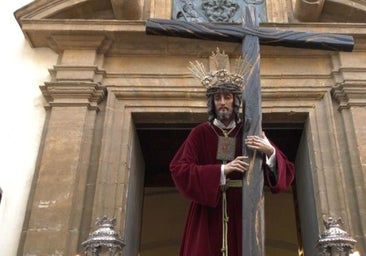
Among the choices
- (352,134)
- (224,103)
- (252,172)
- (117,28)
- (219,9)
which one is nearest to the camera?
(252,172)

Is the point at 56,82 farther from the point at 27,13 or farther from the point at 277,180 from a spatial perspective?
the point at 277,180

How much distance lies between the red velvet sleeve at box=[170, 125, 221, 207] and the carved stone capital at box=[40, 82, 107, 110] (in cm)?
204

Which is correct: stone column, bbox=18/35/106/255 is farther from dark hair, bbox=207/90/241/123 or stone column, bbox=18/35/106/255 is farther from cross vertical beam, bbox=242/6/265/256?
cross vertical beam, bbox=242/6/265/256

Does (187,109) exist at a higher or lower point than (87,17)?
lower

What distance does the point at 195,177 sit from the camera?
351 cm

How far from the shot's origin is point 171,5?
6.47m

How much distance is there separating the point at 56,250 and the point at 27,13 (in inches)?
103

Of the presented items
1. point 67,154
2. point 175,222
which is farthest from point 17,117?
point 175,222

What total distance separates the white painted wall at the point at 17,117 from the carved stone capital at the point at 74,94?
0.20m

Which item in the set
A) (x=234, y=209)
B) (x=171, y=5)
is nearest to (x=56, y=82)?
(x=171, y=5)

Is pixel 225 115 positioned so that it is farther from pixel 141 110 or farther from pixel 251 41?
pixel 141 110

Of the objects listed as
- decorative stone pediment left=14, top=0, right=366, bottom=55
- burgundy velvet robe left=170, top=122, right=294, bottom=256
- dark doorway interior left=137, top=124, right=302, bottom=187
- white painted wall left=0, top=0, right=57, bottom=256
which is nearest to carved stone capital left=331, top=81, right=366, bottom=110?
dark doorway interior left=137, top=124, right=302, bottom=187

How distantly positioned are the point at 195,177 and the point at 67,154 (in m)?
2.05

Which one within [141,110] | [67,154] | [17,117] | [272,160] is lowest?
[272,160]
